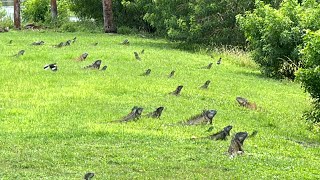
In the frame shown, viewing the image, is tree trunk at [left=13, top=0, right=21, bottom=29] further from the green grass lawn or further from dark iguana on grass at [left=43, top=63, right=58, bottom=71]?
dark iguana on grass at [left=43, top=63, right=58, bottom=71]

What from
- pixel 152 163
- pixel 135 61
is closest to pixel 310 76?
pixel 152 163

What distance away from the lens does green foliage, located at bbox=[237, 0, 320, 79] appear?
797 inches

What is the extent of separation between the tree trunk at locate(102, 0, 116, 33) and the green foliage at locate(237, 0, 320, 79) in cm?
1323

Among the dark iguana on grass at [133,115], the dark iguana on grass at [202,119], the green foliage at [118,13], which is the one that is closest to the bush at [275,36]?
the dark iguana on grass at [202,119]

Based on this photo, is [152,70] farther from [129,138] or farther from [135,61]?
[129,138]

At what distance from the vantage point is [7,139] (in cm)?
1051

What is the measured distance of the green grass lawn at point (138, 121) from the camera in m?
9.09

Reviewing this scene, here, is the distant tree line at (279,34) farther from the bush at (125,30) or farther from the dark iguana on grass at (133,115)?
the bush at (125,30)

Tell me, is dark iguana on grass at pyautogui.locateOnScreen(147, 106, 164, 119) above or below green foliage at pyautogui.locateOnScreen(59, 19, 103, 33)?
above

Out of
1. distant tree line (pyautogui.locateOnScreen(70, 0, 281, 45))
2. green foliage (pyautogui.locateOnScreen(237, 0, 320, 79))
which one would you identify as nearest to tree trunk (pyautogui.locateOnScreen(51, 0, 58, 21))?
distant tree line (pyautogui.locateOnScreen(70, 0, 281, 45))

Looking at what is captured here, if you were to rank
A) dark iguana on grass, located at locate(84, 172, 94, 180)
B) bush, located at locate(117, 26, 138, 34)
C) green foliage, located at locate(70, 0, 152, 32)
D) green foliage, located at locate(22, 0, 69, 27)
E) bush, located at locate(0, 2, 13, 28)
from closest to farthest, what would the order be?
dark iguana on grass, located at locate(84, 172, 94, 180) < bush, located at locate(117, 26, 138, 34) < bush, located at locate(0, 2, 13, 28) < green foliage, located at locate(70, 0, 152, 32) < green foliage, located at locate(22, 0, 69, 27)

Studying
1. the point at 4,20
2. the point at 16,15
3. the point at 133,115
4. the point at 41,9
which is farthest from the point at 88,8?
the point at 133,115

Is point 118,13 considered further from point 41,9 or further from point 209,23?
point 209,23

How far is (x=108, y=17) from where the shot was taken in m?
34.2
